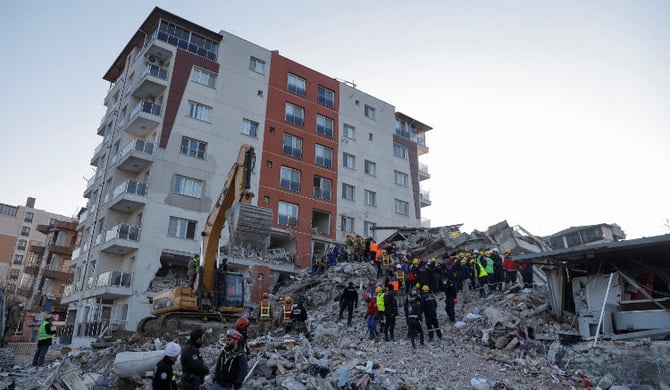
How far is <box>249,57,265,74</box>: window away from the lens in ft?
122

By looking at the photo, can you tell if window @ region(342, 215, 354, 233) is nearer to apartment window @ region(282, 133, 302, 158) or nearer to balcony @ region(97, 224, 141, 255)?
apartment window @ region(282, 133, 302, 158)

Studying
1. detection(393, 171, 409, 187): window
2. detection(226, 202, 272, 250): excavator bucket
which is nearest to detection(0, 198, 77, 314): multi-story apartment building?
detection(393, 171, 409, 187): window

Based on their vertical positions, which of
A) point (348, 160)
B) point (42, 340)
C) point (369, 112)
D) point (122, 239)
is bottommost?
point (42, 340)

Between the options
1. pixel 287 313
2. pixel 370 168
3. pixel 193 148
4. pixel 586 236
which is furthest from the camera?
pixel 370 168

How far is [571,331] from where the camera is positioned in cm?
1341

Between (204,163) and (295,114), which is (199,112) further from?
(295,114)

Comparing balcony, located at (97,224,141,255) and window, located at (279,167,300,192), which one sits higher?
window, located at (279,167,300,192)

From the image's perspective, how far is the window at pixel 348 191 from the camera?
39812 millimetres

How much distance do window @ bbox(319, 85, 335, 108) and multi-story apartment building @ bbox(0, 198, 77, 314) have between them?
29.6m

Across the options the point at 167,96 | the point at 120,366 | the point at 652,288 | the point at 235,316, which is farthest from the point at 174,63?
the point at 652,288

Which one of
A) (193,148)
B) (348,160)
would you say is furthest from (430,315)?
(348,160)

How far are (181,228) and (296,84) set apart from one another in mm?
16614

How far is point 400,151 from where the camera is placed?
4653 centimetres

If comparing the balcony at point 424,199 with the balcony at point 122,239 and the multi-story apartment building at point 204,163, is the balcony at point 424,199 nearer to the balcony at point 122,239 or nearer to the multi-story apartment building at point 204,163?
the multi-story apartment building at point 204,163
